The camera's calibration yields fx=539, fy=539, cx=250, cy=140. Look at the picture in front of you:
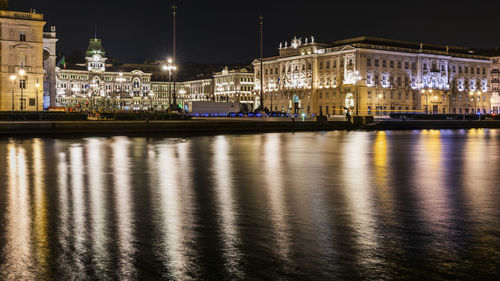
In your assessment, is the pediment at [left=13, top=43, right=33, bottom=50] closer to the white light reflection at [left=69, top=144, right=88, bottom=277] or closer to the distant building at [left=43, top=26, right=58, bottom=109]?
the distant building at [left=43, top=26, right=58, bottom=109]

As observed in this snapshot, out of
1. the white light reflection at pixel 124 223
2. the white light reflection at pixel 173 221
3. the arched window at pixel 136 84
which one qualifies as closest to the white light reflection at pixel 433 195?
the white light reflection at pixel 173 221

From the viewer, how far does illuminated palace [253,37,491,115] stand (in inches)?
4471

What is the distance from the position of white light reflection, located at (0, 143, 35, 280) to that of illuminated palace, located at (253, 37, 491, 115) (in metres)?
96.2

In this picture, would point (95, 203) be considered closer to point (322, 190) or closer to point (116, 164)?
point (322, 190)

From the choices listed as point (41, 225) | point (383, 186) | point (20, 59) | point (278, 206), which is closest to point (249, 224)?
point (278, 206)

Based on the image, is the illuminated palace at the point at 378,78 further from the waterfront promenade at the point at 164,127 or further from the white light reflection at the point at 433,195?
the white light reflection at the point at 433,195

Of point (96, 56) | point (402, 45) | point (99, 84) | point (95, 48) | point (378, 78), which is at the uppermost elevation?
point (95, 48)

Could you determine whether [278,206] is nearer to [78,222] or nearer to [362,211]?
[362,211]

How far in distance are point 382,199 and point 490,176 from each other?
586cm

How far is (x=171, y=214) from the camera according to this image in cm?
952

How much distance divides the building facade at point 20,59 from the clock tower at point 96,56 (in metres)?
94.9

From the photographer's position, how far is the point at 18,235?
789 cm

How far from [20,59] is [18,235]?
79633mm

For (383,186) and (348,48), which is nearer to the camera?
(383,186)
